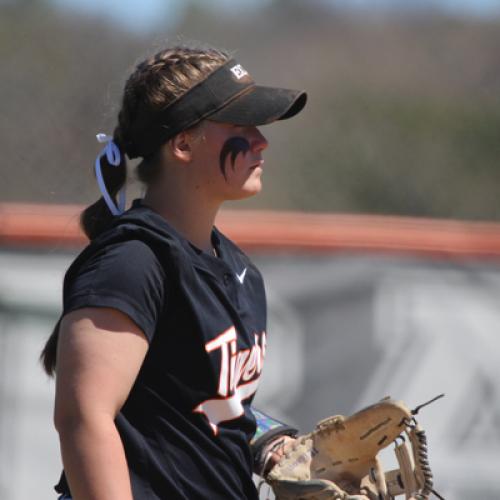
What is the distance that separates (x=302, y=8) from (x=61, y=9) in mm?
4820

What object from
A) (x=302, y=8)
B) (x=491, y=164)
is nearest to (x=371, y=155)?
(x=491, y=164)

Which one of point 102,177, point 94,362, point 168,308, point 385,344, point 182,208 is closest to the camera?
point 94,362

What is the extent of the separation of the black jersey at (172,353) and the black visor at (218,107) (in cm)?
17

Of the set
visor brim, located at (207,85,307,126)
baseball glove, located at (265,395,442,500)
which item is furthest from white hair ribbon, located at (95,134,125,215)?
baseball glove, located at (265,395,442,500)

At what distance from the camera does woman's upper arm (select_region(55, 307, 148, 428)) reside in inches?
80.3

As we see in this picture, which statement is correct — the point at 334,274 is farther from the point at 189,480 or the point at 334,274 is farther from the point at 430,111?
the point at 430,111

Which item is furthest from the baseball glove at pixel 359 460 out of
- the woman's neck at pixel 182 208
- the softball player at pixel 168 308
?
the woman's neck at pixel 182 208

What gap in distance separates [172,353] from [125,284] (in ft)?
0.69

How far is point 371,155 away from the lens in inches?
336

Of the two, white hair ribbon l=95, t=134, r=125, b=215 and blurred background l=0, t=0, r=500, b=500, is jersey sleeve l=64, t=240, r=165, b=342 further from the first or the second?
blurred background l=0, t=0, r=500, b=500

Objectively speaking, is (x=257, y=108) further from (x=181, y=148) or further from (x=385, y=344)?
(x=385, y=344)

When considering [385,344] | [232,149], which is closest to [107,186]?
[232,149]

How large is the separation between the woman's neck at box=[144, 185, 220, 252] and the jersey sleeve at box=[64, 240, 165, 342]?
0.21 m

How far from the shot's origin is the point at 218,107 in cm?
238
